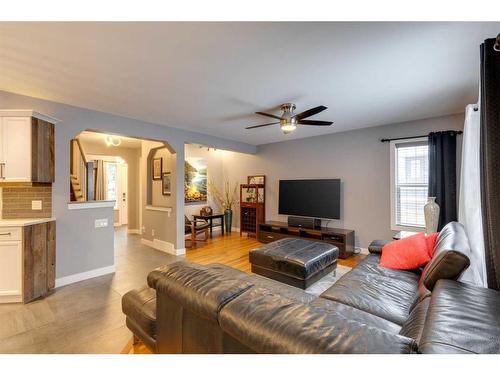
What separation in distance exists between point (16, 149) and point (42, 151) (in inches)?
8.8

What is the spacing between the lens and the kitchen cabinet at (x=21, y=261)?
2404 millimetres

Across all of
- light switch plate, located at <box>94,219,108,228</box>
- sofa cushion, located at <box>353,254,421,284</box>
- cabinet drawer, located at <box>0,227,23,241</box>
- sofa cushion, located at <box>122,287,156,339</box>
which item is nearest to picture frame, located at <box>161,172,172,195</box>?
light switch plate, located at <box>94,219,108,228</box>

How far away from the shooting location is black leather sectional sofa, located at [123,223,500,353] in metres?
0.70

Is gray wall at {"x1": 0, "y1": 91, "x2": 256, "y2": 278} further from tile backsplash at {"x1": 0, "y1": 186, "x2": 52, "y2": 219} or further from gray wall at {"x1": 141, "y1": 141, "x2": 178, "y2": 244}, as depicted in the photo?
gray wall at {"x1": 141, "y1": 141, "x2": 178, "y2": 244}

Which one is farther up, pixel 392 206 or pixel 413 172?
pixel 413 172

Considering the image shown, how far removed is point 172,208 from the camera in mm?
4367

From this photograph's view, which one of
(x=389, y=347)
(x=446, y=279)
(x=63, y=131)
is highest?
(x=63, y=131)

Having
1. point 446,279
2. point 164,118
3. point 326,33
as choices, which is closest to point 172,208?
point 164,118

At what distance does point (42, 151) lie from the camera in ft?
8.90

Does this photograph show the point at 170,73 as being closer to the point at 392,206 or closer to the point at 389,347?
the point at 389,347

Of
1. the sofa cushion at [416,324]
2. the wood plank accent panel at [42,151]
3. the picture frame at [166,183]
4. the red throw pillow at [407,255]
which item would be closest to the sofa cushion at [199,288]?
the sofa cushion at [416,324]

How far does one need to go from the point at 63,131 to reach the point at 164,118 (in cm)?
133

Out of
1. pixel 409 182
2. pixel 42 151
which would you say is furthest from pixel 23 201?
pixel 409 182

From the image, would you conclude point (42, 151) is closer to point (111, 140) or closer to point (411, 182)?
point (111, 140)
